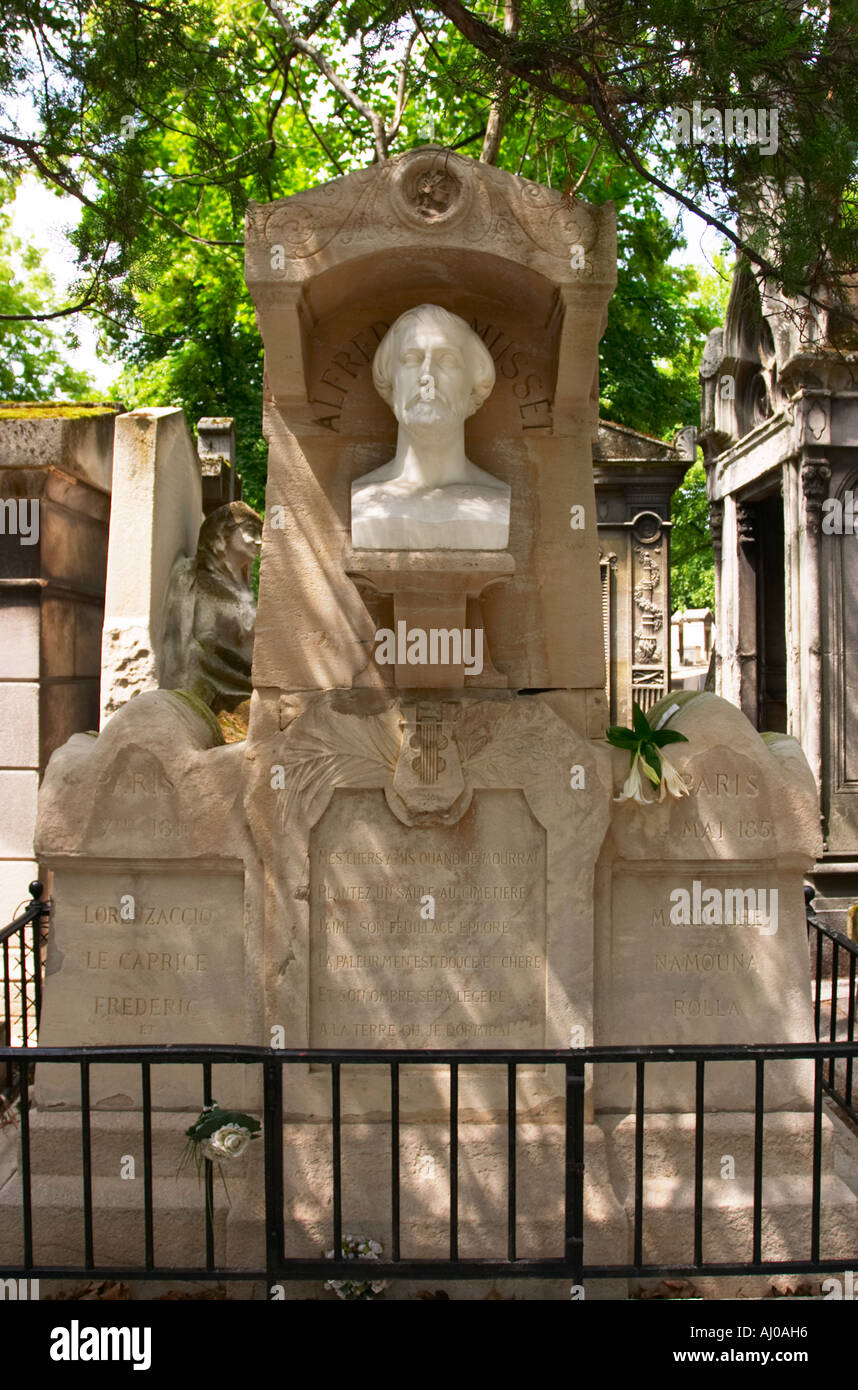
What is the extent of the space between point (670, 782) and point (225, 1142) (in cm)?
214

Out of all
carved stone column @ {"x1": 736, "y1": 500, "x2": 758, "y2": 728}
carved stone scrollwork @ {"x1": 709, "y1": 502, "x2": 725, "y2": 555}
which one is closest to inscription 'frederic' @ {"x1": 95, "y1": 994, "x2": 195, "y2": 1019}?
carved stone column @ {"x1": 736, "y1": 500, "x2": 758, "y2": 728}

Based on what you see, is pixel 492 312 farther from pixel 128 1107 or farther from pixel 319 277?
pixel 128 1107

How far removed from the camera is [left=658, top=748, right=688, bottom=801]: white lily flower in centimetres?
422

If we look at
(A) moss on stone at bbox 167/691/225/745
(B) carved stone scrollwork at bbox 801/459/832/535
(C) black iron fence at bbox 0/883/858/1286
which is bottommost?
(C) black iron fence at bbox 0/883/858/1286

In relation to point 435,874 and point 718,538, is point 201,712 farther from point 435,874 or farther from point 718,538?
point 718,538

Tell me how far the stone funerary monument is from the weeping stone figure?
3.05m

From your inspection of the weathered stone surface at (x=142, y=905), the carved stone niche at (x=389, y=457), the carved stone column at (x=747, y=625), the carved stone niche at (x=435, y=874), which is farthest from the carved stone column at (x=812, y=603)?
the weathered stone surface at (x=142, y=905)

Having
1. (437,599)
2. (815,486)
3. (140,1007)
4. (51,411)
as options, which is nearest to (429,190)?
(437,599)

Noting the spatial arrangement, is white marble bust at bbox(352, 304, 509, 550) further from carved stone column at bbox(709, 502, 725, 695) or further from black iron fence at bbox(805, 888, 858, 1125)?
carved stone column at bbox(709, 502, 725, 695)

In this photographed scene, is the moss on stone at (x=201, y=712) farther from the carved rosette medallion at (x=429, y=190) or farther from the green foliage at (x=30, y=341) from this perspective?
the green foliage at (x=30, y=341)

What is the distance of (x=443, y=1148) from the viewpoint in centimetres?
407

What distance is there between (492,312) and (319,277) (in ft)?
2.71

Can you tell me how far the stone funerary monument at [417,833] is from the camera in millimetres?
4051

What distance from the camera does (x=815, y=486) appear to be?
895 centimetres
